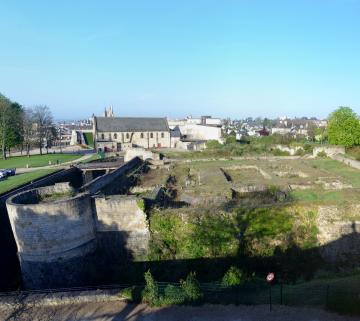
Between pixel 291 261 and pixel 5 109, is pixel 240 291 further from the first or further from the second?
pixel 5 109

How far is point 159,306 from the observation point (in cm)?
977

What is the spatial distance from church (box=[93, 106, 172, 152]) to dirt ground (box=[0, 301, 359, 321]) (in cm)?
4625

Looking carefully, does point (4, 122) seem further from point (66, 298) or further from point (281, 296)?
point (281, 296)

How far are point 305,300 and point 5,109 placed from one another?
41951 mm

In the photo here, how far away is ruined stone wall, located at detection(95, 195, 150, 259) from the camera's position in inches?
581

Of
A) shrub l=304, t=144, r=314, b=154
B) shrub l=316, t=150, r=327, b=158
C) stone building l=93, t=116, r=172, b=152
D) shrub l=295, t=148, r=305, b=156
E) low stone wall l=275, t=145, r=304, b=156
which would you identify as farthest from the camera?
stone building l=93, t=116, r=172, b=152

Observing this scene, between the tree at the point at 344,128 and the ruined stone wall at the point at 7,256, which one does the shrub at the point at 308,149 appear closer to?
the tree at the point at 344,128

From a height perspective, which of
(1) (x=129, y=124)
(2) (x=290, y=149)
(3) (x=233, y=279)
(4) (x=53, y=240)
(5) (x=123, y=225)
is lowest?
(3) (x=233, y=279)

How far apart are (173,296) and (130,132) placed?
2009 inches

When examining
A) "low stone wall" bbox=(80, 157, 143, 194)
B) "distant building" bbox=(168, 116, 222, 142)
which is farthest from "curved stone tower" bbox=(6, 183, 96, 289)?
"distant building" bbox=(168, 116, 222, 142)

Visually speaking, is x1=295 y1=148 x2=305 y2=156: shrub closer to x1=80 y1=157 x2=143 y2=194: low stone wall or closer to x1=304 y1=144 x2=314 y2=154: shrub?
x1=304 y1=144 x2=314 y2=154: shrub

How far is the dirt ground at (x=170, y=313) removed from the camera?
9062 millimetres

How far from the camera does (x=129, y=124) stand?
60.2 metres

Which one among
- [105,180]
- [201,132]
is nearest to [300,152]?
[105,180]
